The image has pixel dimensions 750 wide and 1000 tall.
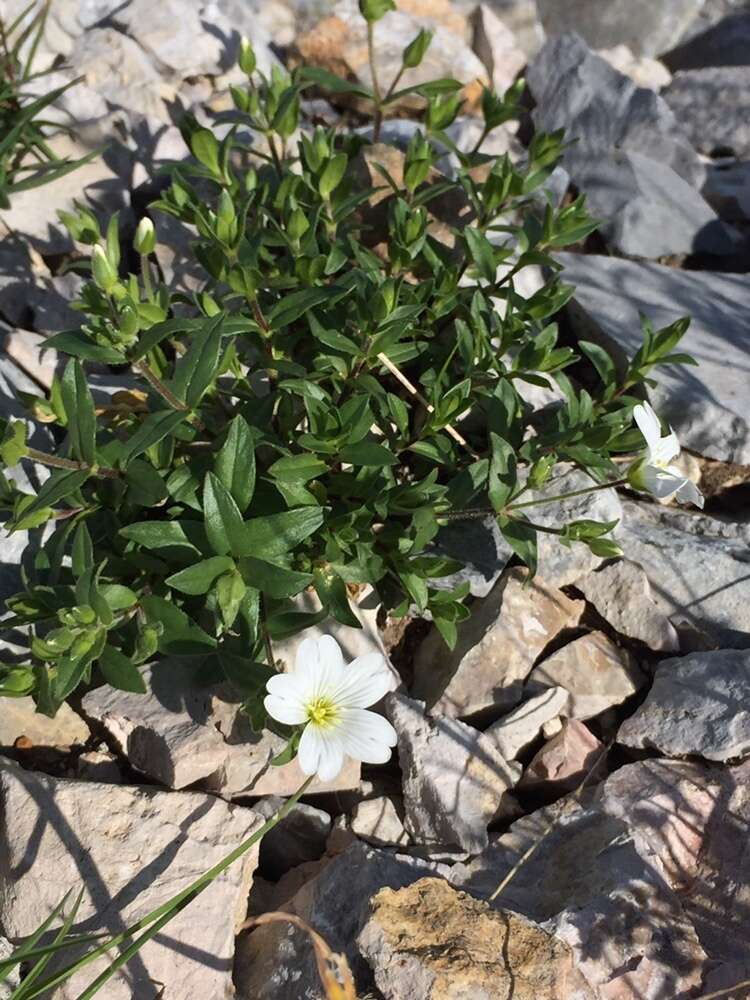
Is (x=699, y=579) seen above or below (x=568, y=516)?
below

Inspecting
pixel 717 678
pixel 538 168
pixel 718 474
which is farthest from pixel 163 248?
pixel 717 678

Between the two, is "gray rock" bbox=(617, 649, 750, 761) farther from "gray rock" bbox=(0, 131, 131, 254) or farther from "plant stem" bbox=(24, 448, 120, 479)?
"gray rock" bbox=(0, 131, 131, 254)

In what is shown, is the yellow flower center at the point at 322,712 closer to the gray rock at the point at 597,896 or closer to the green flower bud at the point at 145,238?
the gray rock at the point at 597,896

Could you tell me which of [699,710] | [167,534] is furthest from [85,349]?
[699,710]

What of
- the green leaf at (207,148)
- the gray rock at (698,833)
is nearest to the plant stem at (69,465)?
the green leaf at (207,148)

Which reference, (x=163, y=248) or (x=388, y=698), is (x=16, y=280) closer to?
(x=163, y=248)

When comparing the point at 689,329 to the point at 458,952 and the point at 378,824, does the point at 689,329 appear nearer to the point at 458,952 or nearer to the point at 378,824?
the point at 378,824
